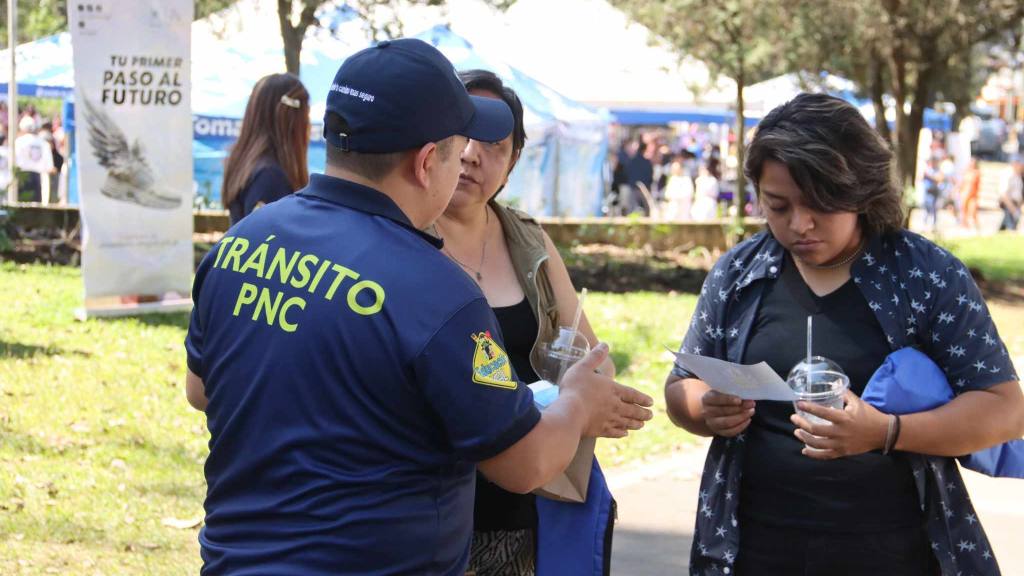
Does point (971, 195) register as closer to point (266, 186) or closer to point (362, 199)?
point (266, 186)

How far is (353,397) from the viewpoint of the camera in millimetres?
1995

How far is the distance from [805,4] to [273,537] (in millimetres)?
15031

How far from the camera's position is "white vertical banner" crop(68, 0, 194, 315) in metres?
9.84

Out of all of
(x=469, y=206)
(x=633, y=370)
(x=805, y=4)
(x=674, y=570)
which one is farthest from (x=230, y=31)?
(x=469, y=206)

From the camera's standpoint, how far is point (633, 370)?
9.28m

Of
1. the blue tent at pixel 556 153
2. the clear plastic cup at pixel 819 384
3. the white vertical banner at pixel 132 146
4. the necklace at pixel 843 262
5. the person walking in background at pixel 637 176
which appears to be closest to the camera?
the clear plastic cup at pixel 819 384

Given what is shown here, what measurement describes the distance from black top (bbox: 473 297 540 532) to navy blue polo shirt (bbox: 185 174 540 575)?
3.05 feet

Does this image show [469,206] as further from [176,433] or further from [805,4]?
[805,4]

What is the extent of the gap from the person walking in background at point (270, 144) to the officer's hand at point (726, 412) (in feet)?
9.15

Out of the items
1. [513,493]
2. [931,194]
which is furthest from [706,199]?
[513,493]

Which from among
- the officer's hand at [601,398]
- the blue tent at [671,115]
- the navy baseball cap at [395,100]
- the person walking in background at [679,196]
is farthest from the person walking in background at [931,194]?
the navy baseball cap at [395,100]

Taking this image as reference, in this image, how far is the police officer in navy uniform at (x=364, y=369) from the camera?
1.99 metres

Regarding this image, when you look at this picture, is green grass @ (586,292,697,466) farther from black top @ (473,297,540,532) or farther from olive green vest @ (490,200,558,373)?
black top @ (473,297,540,532)

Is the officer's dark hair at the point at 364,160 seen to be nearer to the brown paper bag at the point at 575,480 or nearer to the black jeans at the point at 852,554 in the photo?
the brown paper bag at the point at 575,480
